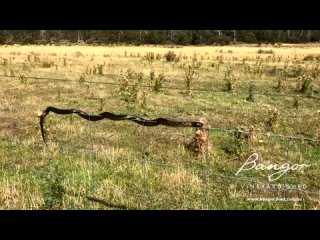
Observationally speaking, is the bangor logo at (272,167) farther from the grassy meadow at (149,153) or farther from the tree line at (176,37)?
the tree line at (176,37)

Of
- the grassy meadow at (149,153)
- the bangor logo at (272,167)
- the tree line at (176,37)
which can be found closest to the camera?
the grassy meadow at (149,153)

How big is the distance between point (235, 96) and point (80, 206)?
34.8 feet

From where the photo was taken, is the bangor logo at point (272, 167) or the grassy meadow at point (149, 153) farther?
the bangor logo at point (272, 167)

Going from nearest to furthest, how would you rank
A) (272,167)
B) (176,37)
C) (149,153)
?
(272,167) → (149,153) → (176,37)

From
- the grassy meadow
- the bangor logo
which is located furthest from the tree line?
the bangor logo

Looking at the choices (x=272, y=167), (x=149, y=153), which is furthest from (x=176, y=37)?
(x=272, y=167)

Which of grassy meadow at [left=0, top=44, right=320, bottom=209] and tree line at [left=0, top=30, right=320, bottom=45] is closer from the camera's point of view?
grassy meadow at [left=0, top=44, right=320, bottom=209]

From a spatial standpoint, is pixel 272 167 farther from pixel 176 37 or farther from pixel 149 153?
pixel 176 37

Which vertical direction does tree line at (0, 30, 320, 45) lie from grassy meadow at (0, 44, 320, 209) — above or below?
above

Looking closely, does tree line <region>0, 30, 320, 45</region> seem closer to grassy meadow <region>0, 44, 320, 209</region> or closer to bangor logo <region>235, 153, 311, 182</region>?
grassy meadow <region>0, 44, 320, 209</region>

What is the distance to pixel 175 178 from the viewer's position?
251 inches

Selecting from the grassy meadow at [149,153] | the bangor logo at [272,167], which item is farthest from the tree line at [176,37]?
the bangor logo at [272,167]

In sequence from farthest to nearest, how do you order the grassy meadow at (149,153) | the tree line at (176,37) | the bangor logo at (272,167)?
1. the tree line at (176,37)
2. the bangor logo at (272,167)
3. the grassy meadow at (149,153)

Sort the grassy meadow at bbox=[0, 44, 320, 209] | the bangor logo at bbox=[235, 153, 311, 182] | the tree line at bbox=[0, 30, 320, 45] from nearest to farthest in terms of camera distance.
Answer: the grassy meadow at bbox=[0, 44, 320, 209] → the bangor logo at bbox=[235, 153, 311, 182] → the tree line at bbox=[0, 30, 320, 45]
